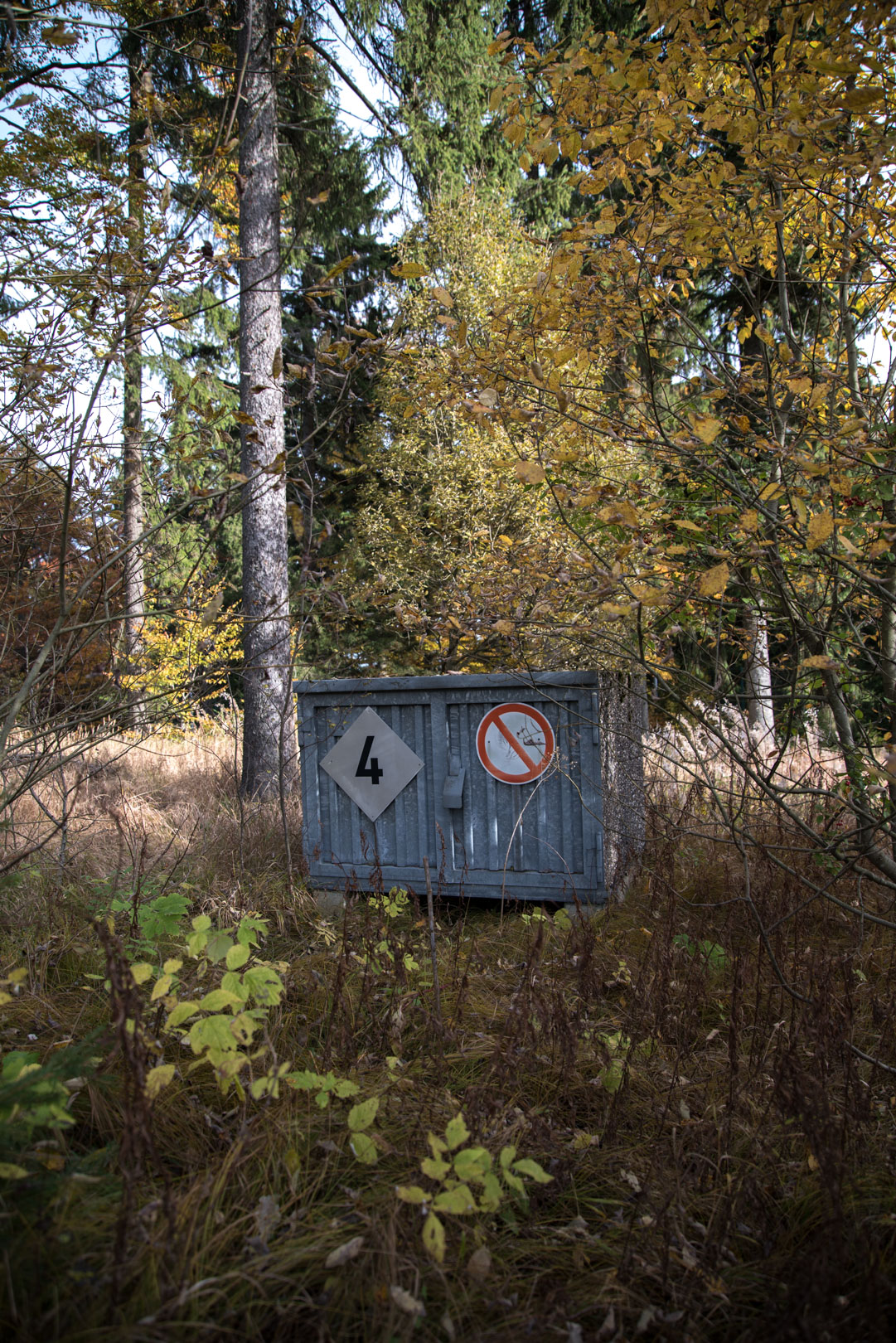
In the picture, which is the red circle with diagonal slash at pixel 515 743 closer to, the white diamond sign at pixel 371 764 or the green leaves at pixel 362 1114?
the white diamond sign at pixel 371 764

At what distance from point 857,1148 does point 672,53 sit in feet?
12.7

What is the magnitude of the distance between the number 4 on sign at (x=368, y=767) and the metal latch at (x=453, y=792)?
1.55 feet

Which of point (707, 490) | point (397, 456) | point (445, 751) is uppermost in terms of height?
point (397, 456)

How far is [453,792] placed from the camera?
4.65m

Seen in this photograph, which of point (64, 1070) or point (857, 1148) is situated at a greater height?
point (64, 1070)

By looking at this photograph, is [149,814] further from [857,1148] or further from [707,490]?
[857,1148]

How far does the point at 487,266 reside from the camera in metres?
14.5

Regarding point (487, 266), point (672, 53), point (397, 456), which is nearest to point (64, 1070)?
point (672, 53)

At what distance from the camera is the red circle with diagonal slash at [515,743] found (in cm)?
454

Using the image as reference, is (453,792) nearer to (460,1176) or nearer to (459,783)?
(459,783)

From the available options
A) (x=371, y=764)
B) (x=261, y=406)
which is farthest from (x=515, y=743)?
(x=261, y=406)

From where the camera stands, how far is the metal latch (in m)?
4.65

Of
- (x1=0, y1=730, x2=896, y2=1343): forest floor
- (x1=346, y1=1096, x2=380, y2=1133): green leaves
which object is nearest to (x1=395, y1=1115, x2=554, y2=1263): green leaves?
(x1=0, y1=730, x2=896, y2=1343): forest floor

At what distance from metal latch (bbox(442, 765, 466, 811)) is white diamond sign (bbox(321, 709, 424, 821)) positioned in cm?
24
